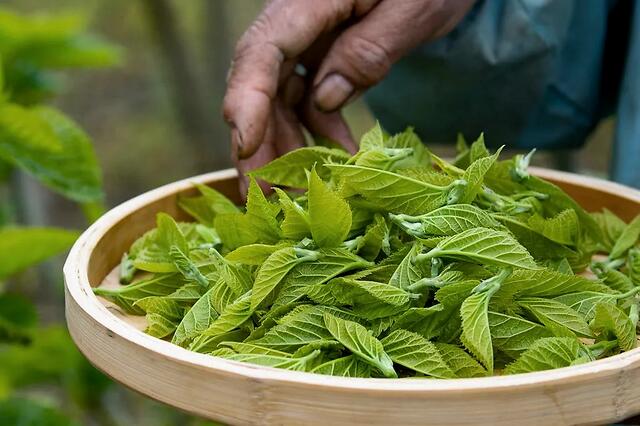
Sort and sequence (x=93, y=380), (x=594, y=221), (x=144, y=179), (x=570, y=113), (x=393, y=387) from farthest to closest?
(x=144, y=179) < (x=93, y=380) < (x=570, y=113) < (x=594, y=221) < (x=393, y=387)

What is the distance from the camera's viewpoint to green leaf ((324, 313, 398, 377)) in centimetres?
47

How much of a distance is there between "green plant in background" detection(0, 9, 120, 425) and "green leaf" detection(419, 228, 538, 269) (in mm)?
478

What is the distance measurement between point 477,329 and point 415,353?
38 mm

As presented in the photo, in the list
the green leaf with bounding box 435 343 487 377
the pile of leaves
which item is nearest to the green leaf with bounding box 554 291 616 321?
the pile of leaves

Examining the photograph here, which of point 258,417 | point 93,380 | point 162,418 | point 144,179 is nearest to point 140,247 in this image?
point 258,417

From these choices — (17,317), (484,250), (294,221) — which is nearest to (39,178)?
(17,317)

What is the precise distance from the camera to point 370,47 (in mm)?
735

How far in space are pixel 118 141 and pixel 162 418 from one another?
4.08 feet

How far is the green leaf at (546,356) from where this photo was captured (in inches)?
18.6

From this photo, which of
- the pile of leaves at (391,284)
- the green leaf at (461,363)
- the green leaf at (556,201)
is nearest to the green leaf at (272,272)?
the pile of leaves at (391,284)

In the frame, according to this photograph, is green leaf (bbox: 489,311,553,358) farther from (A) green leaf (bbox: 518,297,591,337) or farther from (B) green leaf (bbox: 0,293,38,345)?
(B) green leaf (bbox: 0,293,38,345)

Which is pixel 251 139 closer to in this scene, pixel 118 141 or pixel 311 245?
pixel 311 245

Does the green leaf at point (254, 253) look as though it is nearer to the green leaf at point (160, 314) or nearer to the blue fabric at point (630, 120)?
the green leaf at point (160, 314)

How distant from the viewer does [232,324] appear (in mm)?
525
